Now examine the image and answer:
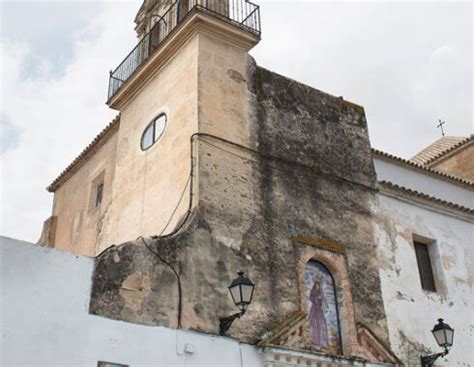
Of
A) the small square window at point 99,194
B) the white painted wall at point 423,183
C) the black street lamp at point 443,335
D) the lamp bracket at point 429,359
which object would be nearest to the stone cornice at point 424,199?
the white painted wall at point 423,183

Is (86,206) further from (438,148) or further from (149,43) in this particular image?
(438,148)

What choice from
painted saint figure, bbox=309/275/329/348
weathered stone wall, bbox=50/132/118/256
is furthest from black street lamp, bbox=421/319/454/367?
weathered stone wall, bbox=50/132/118/256

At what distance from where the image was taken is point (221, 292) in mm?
10328

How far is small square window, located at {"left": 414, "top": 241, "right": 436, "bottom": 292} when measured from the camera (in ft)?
45.7

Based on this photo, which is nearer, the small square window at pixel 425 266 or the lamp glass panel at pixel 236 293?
the lamp glass panel at pixel 236 293

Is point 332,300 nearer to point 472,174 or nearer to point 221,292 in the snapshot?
point 221,292

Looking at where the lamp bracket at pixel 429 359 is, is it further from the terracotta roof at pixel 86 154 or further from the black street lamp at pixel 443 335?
the terracotta roof at pixel 86 154

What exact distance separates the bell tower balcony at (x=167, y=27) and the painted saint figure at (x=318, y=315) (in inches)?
202

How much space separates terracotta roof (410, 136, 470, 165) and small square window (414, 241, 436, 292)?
7697mm

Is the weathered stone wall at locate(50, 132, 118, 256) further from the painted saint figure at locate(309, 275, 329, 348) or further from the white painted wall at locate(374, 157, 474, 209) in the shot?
the white painted wall at locate(374, 157, 474, 209)

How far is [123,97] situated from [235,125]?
3.67 m

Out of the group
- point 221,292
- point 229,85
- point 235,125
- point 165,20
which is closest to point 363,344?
point 221,292

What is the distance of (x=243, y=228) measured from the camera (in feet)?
36.6

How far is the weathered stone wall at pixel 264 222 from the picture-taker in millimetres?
9695
